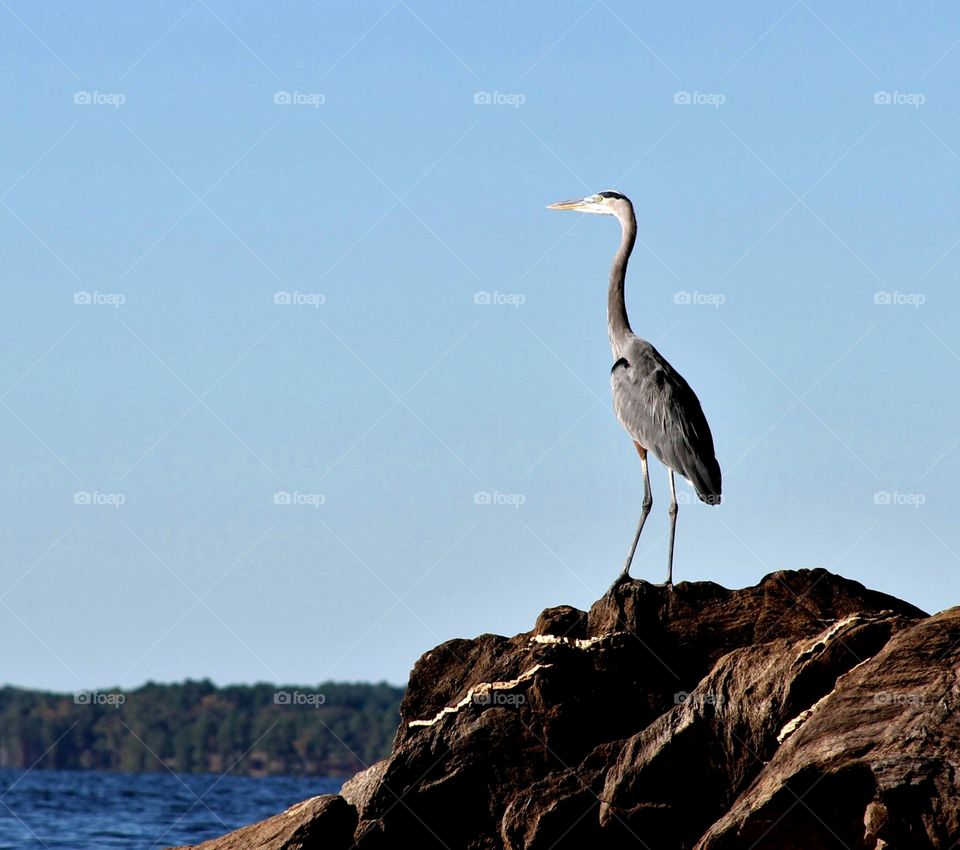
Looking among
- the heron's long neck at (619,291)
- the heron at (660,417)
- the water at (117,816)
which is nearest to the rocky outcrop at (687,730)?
the heron at (660,417)

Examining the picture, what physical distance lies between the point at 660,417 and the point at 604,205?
3906 mm

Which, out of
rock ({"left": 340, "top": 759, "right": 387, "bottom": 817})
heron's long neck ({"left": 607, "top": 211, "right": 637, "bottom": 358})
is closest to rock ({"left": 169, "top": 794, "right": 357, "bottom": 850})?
rock ({"left": 340, "top": 759, "right": 387, "bottom": 817})

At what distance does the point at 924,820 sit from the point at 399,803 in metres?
5.04

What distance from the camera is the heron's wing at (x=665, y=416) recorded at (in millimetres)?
17828

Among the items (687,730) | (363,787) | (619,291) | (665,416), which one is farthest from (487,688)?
(619,291)

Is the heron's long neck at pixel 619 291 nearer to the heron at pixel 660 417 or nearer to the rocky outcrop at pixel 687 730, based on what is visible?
the heron at pixel 660 417

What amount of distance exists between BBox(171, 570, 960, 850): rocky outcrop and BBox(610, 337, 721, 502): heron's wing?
3.28 meters

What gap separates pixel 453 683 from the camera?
15.2 meters

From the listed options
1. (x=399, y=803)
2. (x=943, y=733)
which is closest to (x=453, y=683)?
Result: (x=399, y=803)

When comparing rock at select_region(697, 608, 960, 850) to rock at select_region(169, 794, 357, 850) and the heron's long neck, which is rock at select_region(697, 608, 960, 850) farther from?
the heron's long neck

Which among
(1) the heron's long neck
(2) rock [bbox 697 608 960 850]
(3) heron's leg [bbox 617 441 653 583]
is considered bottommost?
(2) rock [bbox 697 608 960 850]

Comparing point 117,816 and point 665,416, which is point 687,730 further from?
point 117,816

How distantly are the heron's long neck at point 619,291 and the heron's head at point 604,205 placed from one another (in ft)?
0.39

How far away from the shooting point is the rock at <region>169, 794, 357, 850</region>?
13484mm
